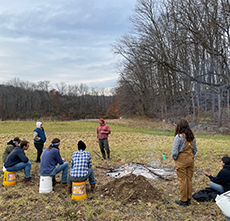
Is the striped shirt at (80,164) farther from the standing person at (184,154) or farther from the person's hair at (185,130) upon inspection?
the person's hair at (185,130)

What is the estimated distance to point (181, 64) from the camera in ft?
54.6

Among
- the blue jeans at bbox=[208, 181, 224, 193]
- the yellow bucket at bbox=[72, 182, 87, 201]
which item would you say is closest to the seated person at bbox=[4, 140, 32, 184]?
the yellow bucket at bbox=[72, 182, 87, 201]

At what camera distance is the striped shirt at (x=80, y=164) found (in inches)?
194

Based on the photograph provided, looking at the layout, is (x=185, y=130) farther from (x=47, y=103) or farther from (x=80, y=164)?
(x=47, y=103)

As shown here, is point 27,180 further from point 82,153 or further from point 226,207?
point 226,207

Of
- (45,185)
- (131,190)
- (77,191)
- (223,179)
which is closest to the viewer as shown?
(223,179)

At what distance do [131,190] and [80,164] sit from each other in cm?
140

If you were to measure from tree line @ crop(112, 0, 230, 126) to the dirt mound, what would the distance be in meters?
7.41

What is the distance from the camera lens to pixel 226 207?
3410 millimetres

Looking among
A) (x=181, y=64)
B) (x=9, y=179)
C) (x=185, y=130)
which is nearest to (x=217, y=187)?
(x=185, y=130)

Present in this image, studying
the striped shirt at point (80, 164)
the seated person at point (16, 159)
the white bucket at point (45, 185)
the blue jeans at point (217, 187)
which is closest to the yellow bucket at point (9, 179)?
the seated person at point (16, 159)

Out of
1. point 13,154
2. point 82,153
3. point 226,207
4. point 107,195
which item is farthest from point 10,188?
point 226,207

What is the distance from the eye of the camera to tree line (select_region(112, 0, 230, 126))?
13.1m

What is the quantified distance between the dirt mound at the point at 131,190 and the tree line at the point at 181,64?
741 centimetres
